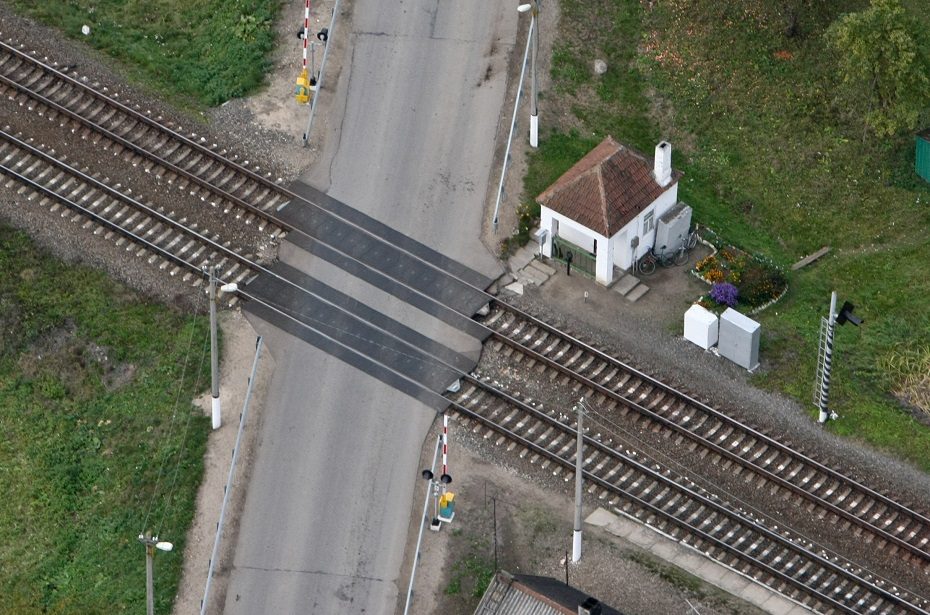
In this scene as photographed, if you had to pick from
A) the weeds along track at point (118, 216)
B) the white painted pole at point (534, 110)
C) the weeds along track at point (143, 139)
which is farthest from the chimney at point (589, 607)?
the white painted pole at point (534, 110)

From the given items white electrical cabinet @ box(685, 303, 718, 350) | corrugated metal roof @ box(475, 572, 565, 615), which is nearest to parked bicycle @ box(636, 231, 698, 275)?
white electrical cabinet @ box(685, 303, 718, 350)

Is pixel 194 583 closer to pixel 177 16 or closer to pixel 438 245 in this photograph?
pixel 438 245

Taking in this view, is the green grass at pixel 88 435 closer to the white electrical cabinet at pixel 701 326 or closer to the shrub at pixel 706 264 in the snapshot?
the white electrical cabinet at pixel 701 326

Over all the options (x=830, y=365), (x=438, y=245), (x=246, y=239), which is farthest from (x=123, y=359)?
(x=830, y=365)

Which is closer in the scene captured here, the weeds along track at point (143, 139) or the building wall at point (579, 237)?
the building wall at point (579, 237)

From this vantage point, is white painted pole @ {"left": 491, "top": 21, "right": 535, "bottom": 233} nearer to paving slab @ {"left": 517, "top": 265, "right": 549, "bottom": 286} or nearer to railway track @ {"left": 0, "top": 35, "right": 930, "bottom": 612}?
paving slab @ {"left": 517, "top": 265, "right": 549, "bottom": 286}

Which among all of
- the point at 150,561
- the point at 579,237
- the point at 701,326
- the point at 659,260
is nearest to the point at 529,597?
the point at 150,561
